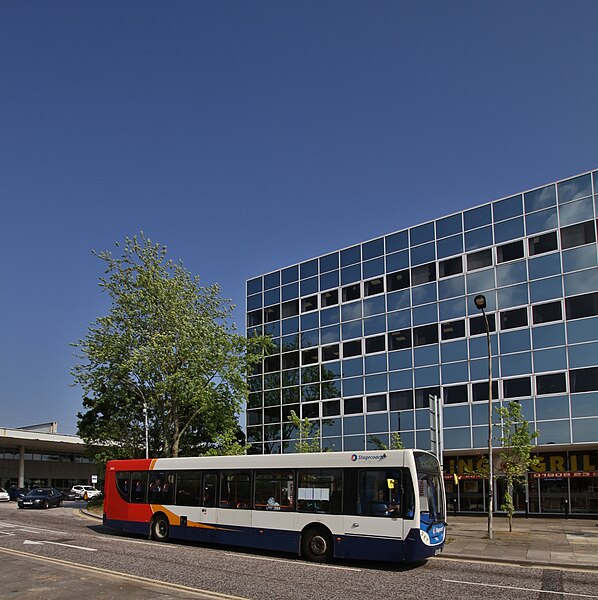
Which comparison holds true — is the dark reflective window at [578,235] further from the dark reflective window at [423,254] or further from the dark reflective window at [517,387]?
the dark reflective window at [423,254]

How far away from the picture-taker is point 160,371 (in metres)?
37.5

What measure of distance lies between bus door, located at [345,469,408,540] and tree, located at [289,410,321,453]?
17.7 meters

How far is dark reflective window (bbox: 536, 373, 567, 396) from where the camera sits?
3291 cm

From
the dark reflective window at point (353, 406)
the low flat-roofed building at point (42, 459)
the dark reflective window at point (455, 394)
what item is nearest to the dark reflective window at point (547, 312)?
the dark reflective window at point (455, 394)

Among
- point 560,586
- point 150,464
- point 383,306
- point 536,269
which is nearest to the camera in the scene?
point 560,586

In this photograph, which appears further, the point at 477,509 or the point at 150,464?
the point at 477,509

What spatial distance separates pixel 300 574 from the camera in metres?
15.4

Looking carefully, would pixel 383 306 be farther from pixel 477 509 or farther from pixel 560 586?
pixel 560 586

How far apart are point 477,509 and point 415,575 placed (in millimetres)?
23634

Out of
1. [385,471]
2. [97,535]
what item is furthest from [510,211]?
[97,535]

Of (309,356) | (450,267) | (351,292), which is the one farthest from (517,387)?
(309,356)

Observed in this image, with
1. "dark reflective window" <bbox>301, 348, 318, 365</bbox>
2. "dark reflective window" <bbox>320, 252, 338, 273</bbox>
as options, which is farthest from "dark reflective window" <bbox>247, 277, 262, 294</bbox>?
"dark reflective window" <bbox>301, 348, 318, 365</bbox>

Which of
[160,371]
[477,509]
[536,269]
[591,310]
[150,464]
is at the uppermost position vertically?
[536,269]

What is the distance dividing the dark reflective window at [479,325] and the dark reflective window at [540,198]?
620cm
